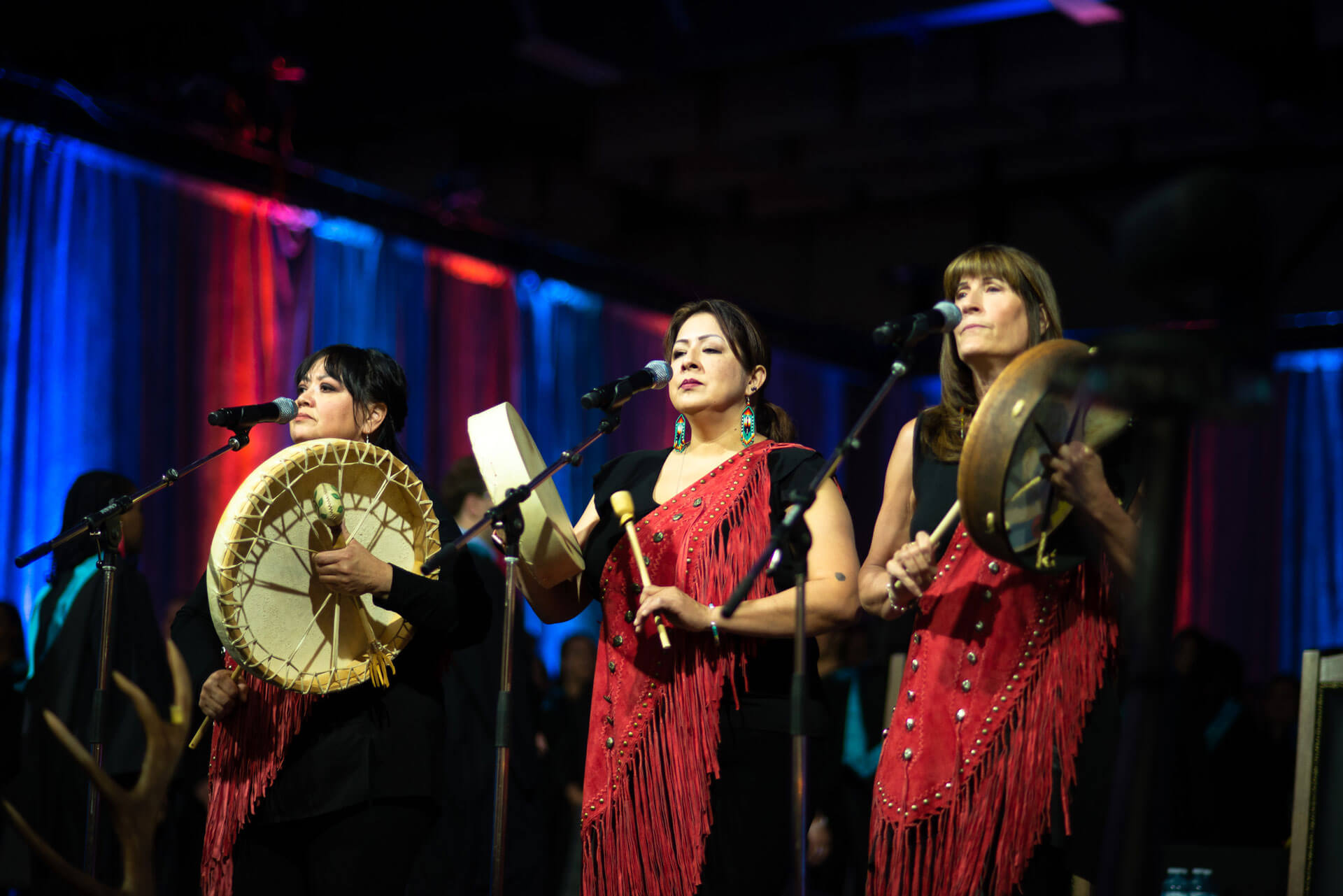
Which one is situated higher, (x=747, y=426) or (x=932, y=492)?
(x=747, y=426)

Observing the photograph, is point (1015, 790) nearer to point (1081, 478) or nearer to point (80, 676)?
point (1081, 478)

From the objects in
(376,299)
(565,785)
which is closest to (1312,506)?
(565,785)

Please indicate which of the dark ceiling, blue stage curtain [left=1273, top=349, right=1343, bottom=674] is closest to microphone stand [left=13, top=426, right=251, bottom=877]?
the dark ceiling

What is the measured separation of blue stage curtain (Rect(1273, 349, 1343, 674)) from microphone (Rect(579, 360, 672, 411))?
770 cm

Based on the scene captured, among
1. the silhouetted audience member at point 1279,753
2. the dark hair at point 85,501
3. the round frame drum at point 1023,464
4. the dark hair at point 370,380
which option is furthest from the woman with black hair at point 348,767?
the silhouetted audience member at point 1279,753

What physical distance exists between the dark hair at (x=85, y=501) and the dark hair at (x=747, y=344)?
94.3 inches

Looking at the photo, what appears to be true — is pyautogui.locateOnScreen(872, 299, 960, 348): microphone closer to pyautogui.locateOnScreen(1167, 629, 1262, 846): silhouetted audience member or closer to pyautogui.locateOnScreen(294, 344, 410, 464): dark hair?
pyautogui.locateOnScreen(294, 344, 410, 464): dark hair

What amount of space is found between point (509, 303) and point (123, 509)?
4696mm

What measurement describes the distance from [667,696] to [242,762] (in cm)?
82

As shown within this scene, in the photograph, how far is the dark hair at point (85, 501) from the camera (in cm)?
432

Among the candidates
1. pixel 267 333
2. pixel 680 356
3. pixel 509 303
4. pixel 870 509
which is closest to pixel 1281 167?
pixel 870 509

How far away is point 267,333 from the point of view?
6.25m

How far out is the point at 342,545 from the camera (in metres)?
2.58

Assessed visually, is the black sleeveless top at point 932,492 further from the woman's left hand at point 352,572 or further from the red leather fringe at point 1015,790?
the woman's left hand at point 352,572
